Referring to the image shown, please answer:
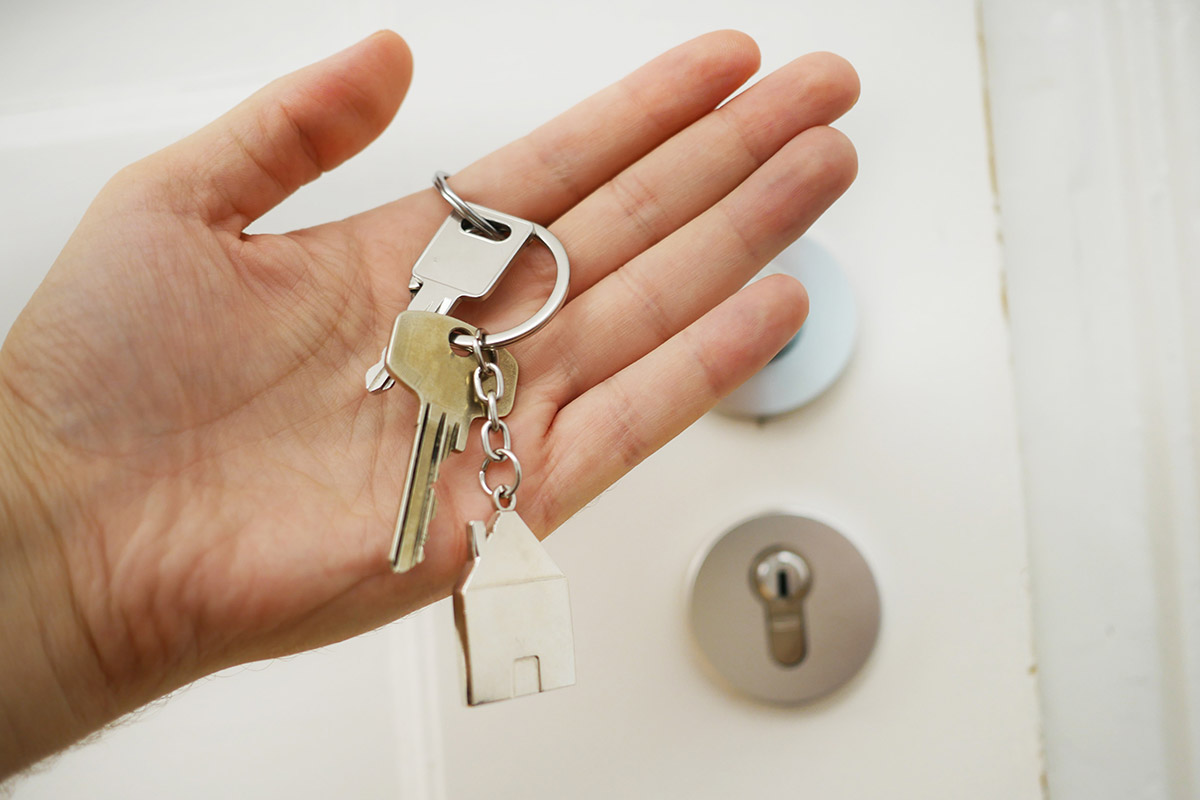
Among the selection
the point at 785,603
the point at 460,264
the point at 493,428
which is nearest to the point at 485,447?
the point at 493,428

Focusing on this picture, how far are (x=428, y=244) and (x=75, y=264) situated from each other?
9.1 inches

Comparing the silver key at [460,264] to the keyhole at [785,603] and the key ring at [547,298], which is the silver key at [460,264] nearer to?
the key ring at [547,298]

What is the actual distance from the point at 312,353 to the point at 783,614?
0.39m

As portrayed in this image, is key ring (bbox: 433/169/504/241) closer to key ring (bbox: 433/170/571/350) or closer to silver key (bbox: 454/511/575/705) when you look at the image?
key ring (bbox: 433/170/571/350)

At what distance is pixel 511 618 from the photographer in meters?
0.47

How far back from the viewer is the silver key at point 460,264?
576mm

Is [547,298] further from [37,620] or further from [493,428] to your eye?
[37,620]

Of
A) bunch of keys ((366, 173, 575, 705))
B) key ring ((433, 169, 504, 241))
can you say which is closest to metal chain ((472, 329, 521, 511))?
bunch of keys ((366, 173, 575, 705))

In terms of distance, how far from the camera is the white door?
2.00 feet

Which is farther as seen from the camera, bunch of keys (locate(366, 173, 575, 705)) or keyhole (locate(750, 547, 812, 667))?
keyhole (locate(750, 547, 812, 667))

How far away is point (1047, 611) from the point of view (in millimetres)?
637

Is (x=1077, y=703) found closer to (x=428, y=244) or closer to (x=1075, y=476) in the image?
(x=1075, y=476)

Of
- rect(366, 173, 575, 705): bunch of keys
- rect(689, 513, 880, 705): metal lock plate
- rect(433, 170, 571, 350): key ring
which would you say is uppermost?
rect(433, 170, 571, 350): key ring

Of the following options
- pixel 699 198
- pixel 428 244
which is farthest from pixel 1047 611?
pixel 428 244
